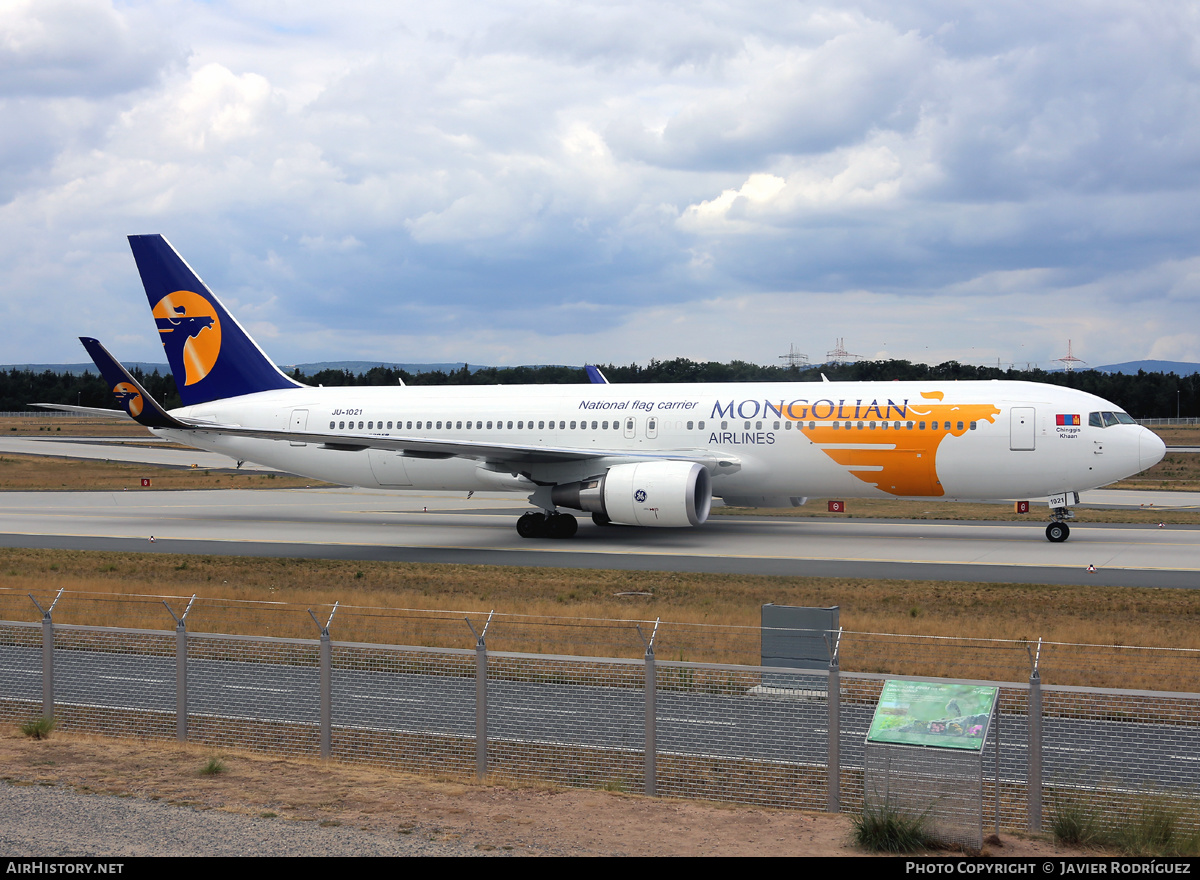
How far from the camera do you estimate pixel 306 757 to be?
37.6ft

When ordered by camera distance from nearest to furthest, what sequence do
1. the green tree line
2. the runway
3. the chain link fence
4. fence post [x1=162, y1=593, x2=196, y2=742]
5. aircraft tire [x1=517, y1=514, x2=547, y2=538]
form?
the chain link fence, fence post [x1=162, y1=593, x2=196, y2=742], the runway, aircraft tire [x1=517, y1=514, x2=547, y2=538], the green tree line

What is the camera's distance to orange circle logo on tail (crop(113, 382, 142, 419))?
32.6 meters

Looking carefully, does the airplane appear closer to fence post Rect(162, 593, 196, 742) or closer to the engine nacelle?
the engine nacelle

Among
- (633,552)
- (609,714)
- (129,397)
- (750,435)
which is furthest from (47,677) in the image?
(129,397)

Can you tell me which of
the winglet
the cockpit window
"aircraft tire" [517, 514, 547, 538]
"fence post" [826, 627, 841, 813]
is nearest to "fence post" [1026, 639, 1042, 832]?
"fence post" [826, 627, 841, 813]

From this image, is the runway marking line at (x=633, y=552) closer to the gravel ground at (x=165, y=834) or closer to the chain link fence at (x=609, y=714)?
the chain link fence at (x=609, y=714)

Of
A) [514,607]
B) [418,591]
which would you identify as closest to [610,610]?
[514,607]

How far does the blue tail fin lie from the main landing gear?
11.6m

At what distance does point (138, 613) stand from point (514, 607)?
642cm

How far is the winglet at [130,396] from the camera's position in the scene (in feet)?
106

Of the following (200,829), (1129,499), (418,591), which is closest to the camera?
(200,829)

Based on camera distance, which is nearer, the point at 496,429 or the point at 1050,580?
the point at 1050,580

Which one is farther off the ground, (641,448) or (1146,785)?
(641,448)
